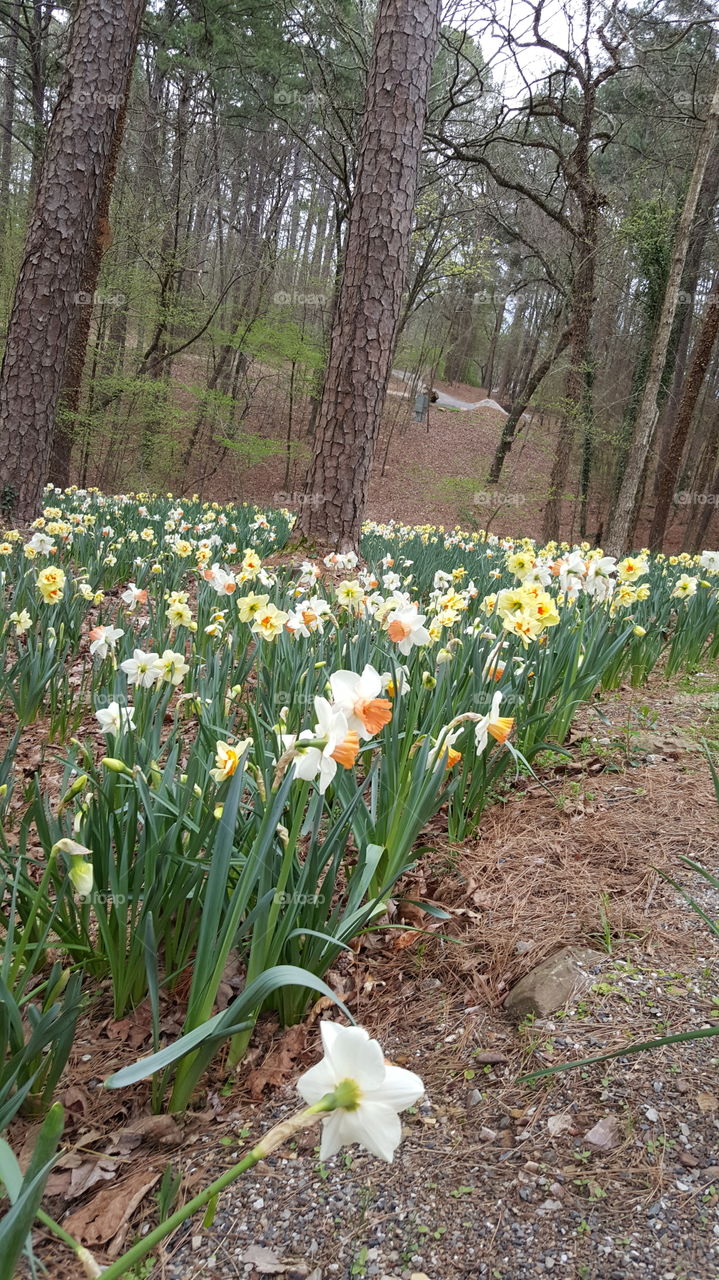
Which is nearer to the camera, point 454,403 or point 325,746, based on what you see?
point 325,746

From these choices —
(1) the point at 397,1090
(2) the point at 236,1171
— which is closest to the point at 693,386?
(1) the point at 397,1090

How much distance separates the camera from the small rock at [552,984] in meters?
1.35

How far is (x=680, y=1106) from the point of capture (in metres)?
1.08

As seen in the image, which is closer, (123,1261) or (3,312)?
(123,1261)

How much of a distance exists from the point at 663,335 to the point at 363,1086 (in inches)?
393

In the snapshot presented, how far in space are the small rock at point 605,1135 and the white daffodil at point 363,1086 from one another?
0.60 metres

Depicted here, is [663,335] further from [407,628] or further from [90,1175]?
[90,1175]

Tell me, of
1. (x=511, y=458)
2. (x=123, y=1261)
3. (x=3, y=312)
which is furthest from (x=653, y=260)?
(x=123, y=1261)

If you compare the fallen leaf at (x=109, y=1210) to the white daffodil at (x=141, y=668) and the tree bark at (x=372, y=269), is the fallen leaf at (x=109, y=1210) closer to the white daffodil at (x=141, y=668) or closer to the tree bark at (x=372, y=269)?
the white daffodil at (x=141, y=668)

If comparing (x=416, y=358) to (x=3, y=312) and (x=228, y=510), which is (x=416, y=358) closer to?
(x=3, y=312)

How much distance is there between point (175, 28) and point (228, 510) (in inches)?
350

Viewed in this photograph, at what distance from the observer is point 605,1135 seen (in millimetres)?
1053

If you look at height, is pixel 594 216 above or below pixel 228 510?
above

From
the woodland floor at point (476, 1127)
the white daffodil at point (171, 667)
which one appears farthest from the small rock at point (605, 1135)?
the white daffodil at point (171, 667)
